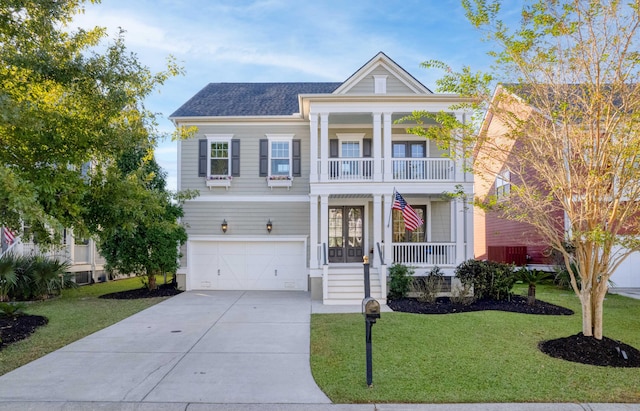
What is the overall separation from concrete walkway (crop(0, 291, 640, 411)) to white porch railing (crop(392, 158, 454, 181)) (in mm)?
6603

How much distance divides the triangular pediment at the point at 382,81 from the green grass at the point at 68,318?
9.31 meters

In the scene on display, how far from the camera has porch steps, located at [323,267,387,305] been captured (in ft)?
40.8

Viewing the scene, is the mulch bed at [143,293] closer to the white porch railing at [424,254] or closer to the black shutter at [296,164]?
the black shutter at [296,164]

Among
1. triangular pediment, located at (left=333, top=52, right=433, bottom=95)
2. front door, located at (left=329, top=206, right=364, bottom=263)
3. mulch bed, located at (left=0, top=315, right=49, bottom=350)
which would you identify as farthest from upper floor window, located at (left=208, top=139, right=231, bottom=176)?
mulch bed, located at (left=0, top=315, right=49, bottom=350)

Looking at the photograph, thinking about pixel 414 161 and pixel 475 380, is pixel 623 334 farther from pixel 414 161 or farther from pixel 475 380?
pixel 414 161

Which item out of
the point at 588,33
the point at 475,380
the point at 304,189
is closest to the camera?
the point at 475,380

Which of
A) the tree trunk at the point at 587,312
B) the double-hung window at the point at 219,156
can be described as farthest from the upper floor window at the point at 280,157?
the tree trunk at the point at 587,312

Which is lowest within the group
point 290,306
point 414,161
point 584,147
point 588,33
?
point 290,306

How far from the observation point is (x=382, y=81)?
14383mm

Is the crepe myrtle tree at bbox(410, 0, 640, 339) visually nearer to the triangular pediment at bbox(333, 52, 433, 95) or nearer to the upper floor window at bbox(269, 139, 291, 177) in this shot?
the triangular pediment at bbox(333, 52, 433, 95)

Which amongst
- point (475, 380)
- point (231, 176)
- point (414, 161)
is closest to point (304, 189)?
point (231, 176)

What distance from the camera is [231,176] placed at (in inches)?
615

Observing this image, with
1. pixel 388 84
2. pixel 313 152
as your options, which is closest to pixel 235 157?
pixel 313 152

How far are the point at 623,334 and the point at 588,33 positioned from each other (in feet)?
18.4
